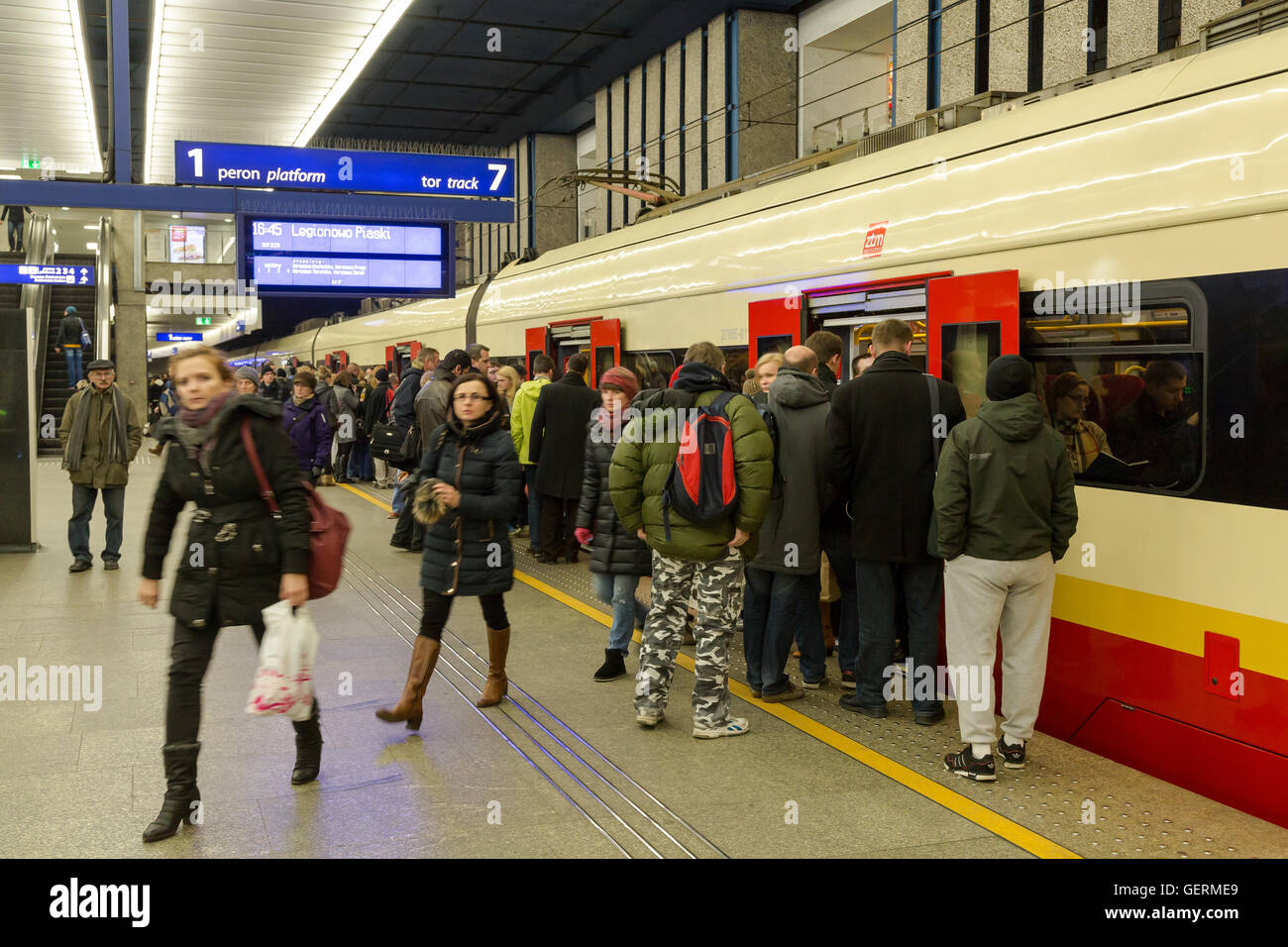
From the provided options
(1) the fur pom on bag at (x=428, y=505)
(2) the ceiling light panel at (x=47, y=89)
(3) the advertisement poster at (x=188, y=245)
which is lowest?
(1) the fur pom on bag at (x=428, y=505)

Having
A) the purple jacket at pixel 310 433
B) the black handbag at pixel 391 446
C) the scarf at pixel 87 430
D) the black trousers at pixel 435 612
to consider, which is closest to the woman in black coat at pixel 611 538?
the black trousers at pixel 435 612

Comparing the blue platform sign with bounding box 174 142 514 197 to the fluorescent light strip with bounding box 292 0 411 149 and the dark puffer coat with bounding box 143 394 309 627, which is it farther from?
the dark puffer coat with bounding box 143 394 309 627

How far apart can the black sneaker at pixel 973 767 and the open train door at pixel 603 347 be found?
5.90 m

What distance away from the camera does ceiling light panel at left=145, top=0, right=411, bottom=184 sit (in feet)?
46.9

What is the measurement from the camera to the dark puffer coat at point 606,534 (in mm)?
5898

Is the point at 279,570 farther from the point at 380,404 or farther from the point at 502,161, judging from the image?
the point at 380,404

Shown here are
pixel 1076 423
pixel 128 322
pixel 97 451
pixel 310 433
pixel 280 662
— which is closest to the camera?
pixel 280 662

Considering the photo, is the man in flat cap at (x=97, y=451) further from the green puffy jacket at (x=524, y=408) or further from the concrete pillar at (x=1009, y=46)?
the concrete pillar at (x=1009, y=46)

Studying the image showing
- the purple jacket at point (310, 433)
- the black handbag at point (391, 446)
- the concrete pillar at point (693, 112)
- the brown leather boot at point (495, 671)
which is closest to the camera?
the brown leather boot at point (495, 671)

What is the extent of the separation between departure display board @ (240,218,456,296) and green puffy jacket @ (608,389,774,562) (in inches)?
335

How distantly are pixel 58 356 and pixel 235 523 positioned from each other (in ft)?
65.9

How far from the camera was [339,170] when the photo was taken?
12.0m

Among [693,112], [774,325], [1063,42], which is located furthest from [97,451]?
[693,112]

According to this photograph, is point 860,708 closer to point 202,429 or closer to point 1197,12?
point 202,429
